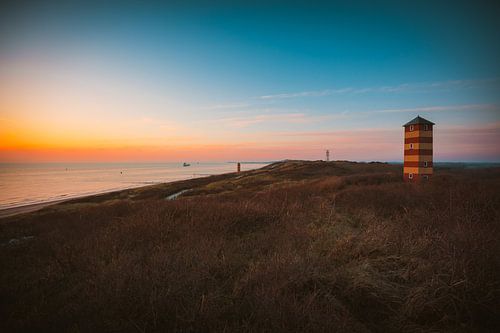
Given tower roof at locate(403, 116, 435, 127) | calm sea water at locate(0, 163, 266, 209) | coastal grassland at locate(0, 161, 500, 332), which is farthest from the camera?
calm sea water at locate(0, 163, 266, 209)

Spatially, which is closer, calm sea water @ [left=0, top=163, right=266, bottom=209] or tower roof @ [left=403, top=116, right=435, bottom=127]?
tower roof @ [left=403, top=116, right=435, bottom=127]

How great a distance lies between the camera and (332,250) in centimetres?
457

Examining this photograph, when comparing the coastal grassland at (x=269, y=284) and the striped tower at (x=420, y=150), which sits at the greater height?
the striped tower at (x=420, y=150)

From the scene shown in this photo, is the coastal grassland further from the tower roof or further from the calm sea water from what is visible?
the calm sea water

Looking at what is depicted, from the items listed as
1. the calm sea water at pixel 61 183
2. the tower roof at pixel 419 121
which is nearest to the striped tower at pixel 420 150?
the tower roof at pixel 419 121

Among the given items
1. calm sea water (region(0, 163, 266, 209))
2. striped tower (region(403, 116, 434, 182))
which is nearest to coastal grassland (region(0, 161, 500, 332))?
striped tower (region(403, 116, 434, 182))

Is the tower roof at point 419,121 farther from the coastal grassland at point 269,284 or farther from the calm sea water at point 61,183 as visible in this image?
the calm sea water at point 61,183

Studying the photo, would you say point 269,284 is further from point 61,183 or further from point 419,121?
point 61,183

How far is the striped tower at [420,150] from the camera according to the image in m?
16.8

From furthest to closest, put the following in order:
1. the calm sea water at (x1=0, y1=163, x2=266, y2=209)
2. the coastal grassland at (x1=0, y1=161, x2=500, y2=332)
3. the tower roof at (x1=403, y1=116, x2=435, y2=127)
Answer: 1. the calm sea water at (x1=0, y1=163, x2=266, y2=209)
2. the tower roof at (x1=403, y1=116, x2=435, y2=127)
3. the coastal grassland at (x1=0, y1=161, x2=500, y2=332)

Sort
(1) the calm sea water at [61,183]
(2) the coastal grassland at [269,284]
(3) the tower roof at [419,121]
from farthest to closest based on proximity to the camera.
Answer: (1) the calm sea water at [61,183] < (3) the tower roof at [419,121] < (2) the coastal grassland at [269,284]

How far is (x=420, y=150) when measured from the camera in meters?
17.0

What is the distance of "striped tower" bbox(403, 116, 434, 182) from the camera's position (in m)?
16.8

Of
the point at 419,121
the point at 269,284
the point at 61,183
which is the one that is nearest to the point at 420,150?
the point at 419,121
